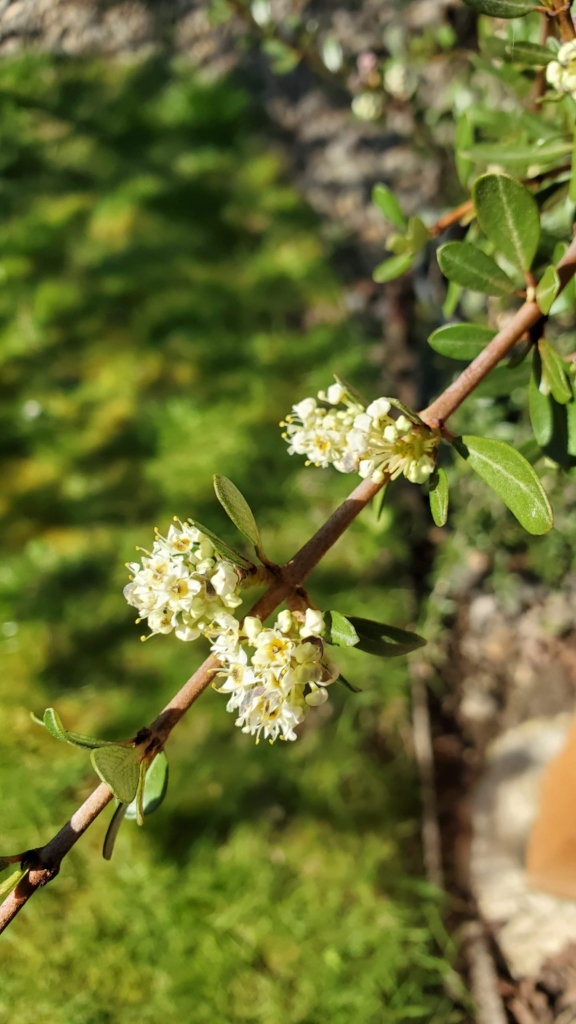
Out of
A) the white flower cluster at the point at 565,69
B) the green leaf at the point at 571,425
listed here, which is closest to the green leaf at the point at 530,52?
the white flower cluster at the point at 565,69

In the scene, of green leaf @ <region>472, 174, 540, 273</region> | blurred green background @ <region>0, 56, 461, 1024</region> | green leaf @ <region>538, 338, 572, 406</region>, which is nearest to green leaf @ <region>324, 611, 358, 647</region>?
green leaf @ <region>538, 338, 572, 406</region>

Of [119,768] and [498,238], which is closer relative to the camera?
[119,768]

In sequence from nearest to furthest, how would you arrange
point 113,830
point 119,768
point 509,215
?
point 119,768 < point 113,830 < point 509,215

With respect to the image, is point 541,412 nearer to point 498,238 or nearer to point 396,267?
point 498,238

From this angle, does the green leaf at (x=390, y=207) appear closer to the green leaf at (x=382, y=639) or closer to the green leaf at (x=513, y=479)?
the green leaf at (x=513, y=479)

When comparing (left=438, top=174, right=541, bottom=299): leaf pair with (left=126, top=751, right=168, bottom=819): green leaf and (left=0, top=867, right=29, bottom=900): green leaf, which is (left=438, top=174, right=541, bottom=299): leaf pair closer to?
(left=126, top=751, right=168, bottom=819): green leaf

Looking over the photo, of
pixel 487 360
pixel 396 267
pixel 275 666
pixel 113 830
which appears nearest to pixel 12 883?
pixel 113 830

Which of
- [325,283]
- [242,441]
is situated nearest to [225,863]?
[242,441]
